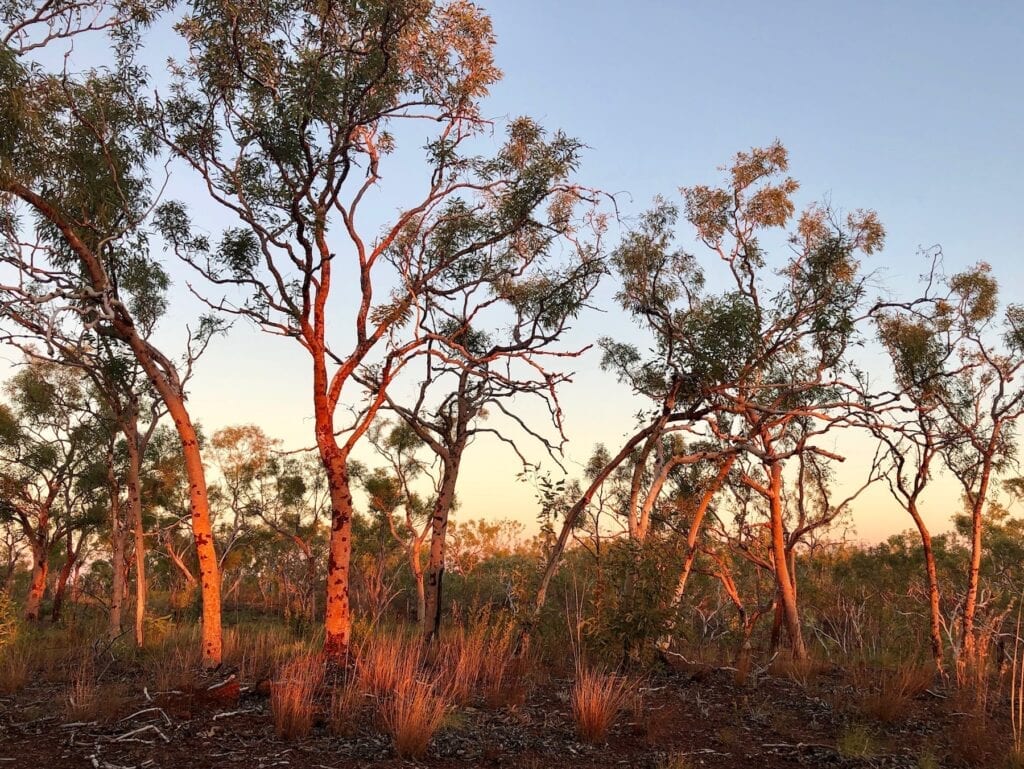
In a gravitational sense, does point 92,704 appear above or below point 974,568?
below

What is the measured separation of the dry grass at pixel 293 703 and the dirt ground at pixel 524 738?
126 mm

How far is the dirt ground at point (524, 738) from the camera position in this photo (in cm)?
639

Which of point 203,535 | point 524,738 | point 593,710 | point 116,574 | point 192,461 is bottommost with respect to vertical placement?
point 524,738

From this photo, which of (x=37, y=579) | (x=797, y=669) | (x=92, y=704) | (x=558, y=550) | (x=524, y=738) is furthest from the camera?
(x=37, y=579)

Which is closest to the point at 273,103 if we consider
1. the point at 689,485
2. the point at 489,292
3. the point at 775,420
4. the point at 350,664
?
the point at 489,292

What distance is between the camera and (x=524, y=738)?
7184mm

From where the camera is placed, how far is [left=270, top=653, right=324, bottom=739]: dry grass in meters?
6.88

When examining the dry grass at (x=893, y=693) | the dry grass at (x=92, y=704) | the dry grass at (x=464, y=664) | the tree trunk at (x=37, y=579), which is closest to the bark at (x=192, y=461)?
the dry grass at (x=92, y=704)

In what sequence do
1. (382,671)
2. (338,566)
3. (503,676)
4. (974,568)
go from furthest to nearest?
1. (974,568)
2. (503,676)
3. (338,566)
4. (382,671)

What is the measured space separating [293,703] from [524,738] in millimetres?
2242

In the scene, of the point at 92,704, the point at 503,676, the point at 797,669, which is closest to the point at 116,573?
the point at 92,704

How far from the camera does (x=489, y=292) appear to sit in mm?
14086

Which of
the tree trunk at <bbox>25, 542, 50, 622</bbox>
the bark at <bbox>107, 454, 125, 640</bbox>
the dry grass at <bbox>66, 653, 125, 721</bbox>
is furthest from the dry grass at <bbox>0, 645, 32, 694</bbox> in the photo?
the tree trunk at <bbox>25, 542, 50, 622</bbox>

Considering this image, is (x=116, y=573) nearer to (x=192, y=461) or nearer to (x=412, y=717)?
(x=192, y=461)
